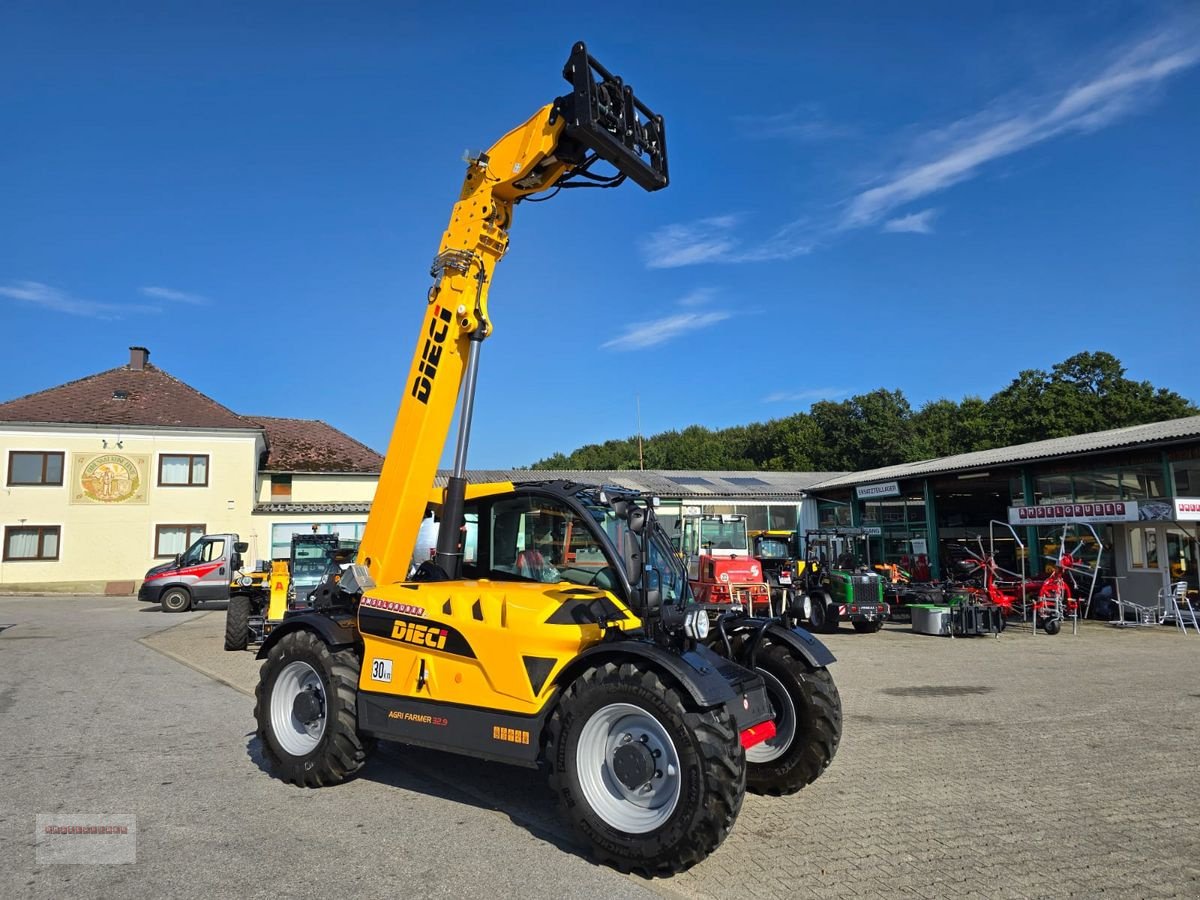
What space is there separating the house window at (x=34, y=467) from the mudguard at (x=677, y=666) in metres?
32.5

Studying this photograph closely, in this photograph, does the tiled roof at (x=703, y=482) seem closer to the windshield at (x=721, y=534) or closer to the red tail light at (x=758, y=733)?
the windshield at (x=721, y=534)

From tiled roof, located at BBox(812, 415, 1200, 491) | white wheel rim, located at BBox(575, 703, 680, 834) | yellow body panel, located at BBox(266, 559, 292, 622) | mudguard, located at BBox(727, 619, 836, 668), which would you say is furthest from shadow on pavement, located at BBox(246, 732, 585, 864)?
tiled roof, located at BBox(812, 415, 1200, 491)

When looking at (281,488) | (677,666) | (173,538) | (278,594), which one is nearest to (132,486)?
(173,538)

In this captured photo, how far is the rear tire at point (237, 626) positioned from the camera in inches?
535

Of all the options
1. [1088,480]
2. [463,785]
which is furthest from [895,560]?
[463,785]

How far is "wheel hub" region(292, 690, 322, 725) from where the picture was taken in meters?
5.85

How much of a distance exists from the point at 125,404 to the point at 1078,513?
113 feet

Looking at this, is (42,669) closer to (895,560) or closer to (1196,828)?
(1196,828)

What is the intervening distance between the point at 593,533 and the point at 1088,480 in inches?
807

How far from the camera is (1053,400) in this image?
47.0 m

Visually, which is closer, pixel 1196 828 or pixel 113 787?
pixel 1196 828

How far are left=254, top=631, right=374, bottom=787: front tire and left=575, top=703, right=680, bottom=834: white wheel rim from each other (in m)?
2.01

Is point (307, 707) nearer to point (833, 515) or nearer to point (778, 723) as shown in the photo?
point (778, 723)

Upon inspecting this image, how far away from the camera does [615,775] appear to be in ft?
14.6
